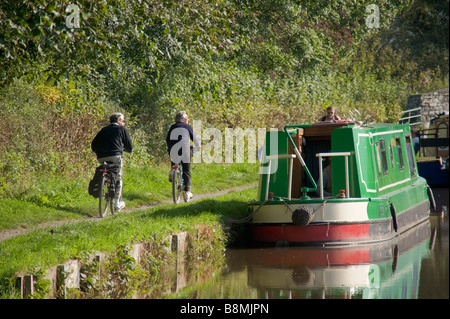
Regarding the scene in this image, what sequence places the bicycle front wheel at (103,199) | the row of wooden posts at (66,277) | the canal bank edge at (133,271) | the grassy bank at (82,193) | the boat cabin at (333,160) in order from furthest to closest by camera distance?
the bicycle front wheel at (103,199) < the grassy bank at (82,193) < the boat cabin at (333,160) < the canal bank edge at (133,271) < the row of wooden posts at (66,277)

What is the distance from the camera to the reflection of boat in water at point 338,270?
8.89 meters

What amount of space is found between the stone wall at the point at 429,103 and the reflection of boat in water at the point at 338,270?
2409cm

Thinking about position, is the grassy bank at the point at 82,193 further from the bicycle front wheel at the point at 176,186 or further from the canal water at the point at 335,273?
the canal water at the point at 335,273

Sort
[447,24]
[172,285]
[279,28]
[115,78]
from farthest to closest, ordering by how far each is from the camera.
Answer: [447,24] < [279,28] < [115,78] < [172,285]

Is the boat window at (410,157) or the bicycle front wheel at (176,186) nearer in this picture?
the bicycle front wheel at (176,186)

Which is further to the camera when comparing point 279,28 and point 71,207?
point 279,28

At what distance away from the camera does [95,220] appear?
12.0m

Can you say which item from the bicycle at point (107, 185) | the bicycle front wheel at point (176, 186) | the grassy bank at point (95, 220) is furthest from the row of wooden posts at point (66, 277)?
the bicycle front wheel at point (176, 186)
